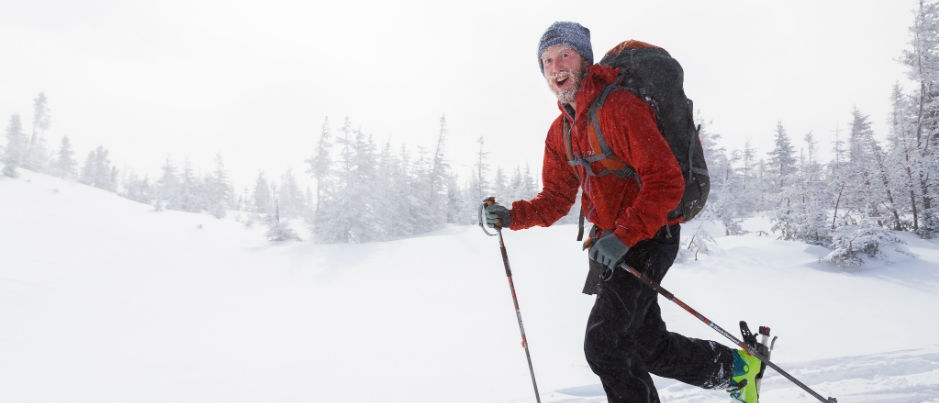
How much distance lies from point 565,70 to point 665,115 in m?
0.66

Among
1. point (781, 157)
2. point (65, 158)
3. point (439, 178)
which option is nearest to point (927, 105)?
point (781, 157)

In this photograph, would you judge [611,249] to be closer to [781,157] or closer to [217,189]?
[781,157]

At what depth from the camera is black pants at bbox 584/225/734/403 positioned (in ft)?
7.83

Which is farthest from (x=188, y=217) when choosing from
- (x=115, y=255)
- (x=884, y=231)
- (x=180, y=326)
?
(x=884, y=231)

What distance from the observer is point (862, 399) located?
417cm

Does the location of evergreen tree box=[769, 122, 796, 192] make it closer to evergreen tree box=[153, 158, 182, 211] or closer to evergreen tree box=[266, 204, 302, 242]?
evergreen tree box=[266, 204, 302, 242]

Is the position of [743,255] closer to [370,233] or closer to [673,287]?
[673,287]

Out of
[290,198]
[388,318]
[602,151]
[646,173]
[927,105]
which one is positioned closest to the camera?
[646,173]

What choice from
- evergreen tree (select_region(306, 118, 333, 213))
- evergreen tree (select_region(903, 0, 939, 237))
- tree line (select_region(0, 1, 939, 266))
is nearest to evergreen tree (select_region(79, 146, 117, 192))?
tree line (select_region(0, 1, 939, 266))

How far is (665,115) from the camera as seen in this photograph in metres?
2.32

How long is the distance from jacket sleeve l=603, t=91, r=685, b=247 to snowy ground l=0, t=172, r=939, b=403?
3027 millimetres

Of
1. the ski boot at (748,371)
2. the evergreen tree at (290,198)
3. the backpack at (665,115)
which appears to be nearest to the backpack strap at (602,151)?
the backpack at (665,115)

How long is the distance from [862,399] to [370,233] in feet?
97.4

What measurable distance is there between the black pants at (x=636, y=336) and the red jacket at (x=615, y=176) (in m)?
0.24
